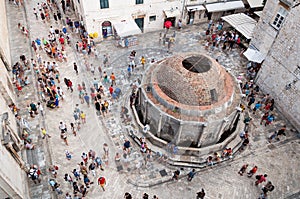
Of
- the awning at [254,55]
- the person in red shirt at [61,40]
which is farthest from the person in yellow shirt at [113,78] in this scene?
the awning at [254,55]

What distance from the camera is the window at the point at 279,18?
72.1ft

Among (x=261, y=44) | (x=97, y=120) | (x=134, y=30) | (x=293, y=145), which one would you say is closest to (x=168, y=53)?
(x=134, y=30)

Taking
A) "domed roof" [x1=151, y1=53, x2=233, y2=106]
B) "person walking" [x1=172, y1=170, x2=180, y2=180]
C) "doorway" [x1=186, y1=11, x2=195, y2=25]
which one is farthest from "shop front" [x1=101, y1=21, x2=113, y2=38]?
"person walking" [x1=172, y1=170, x2=180, y2=180]

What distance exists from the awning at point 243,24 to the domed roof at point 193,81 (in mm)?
10560

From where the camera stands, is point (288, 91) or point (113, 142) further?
point (288, 91)

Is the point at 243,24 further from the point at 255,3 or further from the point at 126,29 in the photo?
the point at 126,29

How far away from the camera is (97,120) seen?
20.9m

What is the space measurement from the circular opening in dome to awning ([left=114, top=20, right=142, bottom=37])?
986 centimetres

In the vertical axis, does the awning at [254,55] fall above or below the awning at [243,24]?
below

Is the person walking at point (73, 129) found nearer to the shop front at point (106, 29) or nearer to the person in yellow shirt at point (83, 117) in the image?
the person in yellow shirt at point (83, 117)

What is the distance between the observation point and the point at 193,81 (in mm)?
16984

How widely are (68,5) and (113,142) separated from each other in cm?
2053

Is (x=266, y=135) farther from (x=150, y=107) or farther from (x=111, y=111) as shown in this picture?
(x=111, y=111)

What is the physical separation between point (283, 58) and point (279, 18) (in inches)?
154
